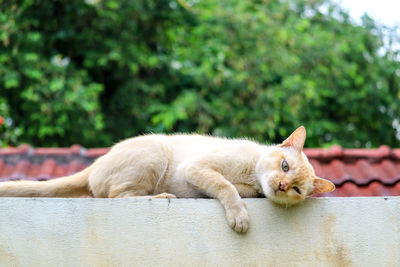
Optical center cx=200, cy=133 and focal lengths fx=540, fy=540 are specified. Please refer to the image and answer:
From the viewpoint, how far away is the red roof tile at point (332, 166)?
396 centimetres

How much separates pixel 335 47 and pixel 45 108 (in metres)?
4.91

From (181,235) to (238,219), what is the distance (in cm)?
28

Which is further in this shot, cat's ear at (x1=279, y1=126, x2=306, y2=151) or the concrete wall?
cat's ear at (x1=279, y1=126, x2=306, y2=151)

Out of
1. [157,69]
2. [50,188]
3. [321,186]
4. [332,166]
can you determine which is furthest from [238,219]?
[157,69]

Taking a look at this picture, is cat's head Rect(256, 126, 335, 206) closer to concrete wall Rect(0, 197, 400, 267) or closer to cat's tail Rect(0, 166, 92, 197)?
concrete wall Rect(0, 197, 400, 267)

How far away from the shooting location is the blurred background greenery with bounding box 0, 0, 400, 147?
7461 millimetres

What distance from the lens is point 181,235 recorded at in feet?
8.38

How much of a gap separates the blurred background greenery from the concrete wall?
4.80 m

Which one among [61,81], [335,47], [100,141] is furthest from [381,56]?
[61,81]

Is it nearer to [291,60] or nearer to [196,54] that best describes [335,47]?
[291,60]

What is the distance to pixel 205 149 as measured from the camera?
3021 millimetres

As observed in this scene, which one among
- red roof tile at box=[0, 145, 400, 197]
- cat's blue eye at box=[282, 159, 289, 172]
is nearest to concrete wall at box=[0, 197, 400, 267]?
cat's blue eye at box=[282, 159, 289, 172]

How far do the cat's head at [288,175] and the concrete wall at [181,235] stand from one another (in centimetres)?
13

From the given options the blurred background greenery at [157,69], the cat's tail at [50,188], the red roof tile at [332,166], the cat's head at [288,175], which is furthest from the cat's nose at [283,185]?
the blurred background greenery at [157,69]
